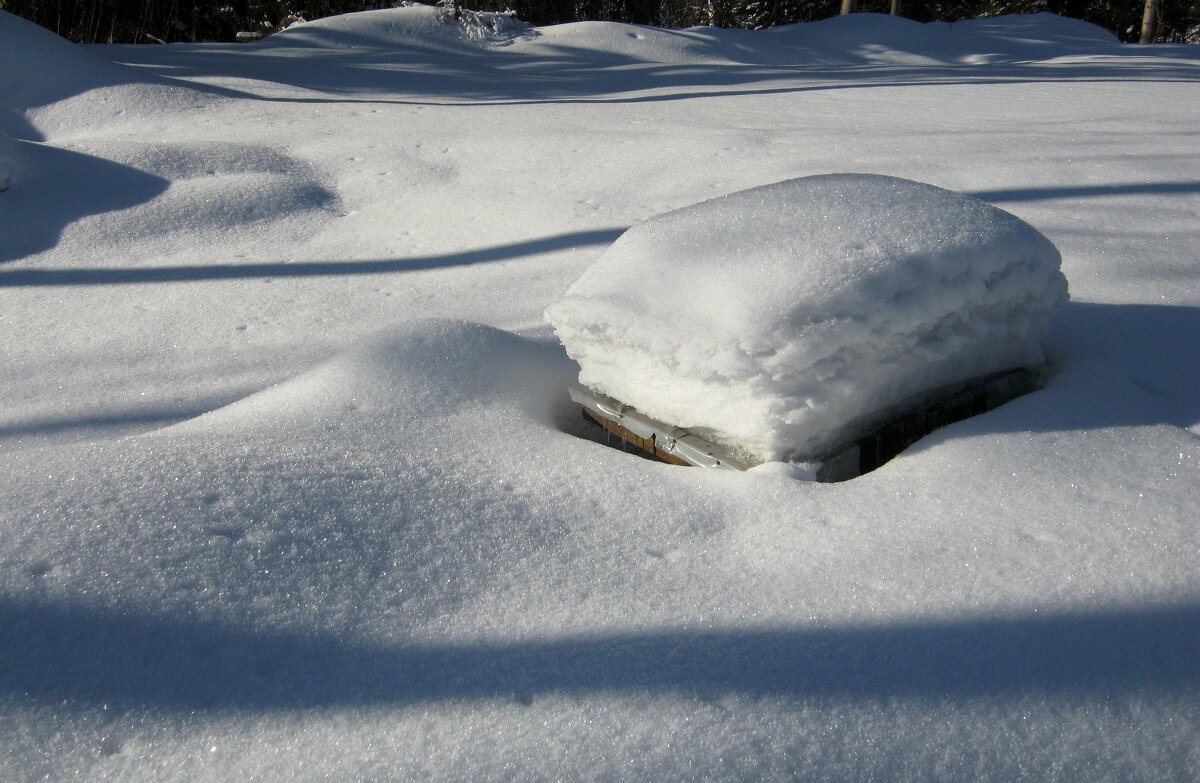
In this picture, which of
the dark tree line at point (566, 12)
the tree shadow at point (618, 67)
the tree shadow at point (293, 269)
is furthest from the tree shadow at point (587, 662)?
the dark tree line at point (566, 12)

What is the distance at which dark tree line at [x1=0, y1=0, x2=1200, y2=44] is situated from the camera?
9883mm

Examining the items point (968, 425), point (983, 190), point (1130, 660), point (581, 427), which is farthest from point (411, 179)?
point (1130, 660)

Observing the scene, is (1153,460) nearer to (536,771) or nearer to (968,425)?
(968,425)

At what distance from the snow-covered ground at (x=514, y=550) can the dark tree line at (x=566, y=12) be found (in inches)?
281

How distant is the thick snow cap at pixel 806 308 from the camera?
1739 millimetres

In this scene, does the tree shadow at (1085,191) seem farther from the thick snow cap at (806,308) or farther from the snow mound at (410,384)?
the snow mound at (410,384)

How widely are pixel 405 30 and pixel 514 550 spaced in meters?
7.26

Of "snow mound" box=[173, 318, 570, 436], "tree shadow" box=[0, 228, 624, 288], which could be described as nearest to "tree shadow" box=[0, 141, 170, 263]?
"tree shadow" box=[0, 228, 624, 288]

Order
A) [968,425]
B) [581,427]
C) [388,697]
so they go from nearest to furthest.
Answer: [388,697]
[968,425]
[581,427]

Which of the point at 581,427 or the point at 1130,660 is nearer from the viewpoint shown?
the point at 1130,660

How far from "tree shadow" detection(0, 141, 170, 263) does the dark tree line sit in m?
5.35

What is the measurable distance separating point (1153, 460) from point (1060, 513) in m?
0.29

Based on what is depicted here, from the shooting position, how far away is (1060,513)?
Answer: 1546mm

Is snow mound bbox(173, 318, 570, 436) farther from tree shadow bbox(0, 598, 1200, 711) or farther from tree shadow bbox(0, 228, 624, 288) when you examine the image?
tree shadow bbox(0, 228, 624, 288)
